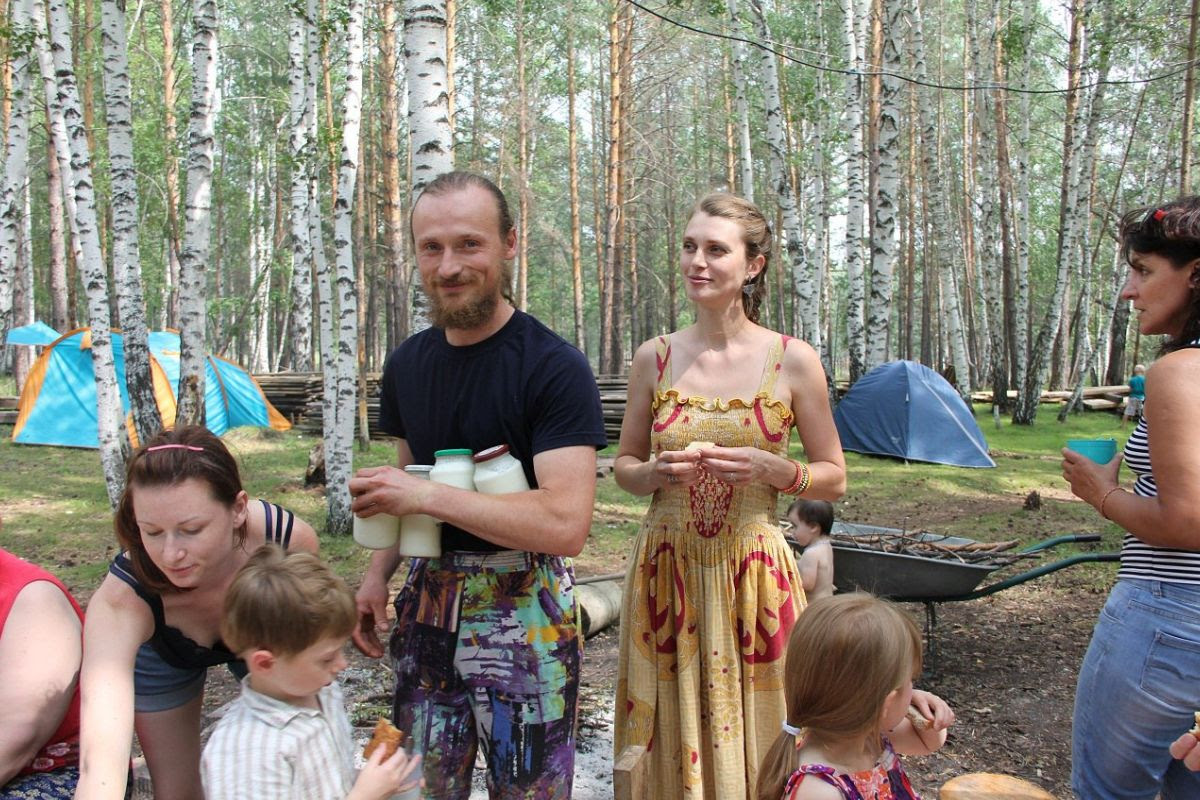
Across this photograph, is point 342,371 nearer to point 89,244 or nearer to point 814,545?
point 89,244

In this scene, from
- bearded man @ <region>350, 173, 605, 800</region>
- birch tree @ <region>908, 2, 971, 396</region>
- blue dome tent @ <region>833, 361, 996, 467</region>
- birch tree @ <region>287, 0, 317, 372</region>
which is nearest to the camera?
bearded man @ <region>350, 173, 605, 800</region>

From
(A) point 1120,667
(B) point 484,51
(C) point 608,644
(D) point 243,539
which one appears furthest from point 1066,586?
(B) point 484,51

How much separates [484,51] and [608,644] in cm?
2580

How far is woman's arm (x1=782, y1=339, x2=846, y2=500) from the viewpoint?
2.73 m

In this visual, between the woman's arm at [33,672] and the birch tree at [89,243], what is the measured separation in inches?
257

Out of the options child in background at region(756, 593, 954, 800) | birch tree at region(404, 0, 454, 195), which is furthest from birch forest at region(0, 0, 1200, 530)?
child in background at region(756, 593, 954, 800)

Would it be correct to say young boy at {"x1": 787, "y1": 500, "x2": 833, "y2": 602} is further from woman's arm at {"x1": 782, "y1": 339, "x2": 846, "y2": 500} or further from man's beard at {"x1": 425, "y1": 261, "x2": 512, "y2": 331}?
man's beard at {"x1": 425, "y1": 261, "x2": 512, "y2": 331}

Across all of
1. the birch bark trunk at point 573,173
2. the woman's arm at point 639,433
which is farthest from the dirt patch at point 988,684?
the birch bark trunk at point 573,173

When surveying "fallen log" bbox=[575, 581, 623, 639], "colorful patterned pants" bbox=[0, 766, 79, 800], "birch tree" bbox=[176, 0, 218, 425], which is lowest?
"fallen log" bbox=[575, 581, 623, 639]

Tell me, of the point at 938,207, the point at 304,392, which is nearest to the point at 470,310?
the point at 304,392

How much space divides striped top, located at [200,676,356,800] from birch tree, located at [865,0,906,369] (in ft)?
37.1

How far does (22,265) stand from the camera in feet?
65.9

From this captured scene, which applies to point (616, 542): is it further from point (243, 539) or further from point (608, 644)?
point (243, 539)

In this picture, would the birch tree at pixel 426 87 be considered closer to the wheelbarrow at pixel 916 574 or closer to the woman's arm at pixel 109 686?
the wheelbarrow at pixel 916 574
